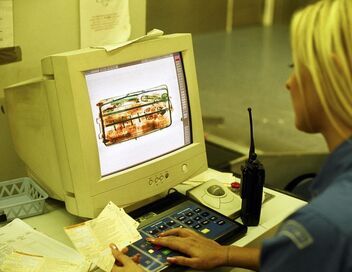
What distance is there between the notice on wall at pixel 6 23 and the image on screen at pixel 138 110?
337 millimetres

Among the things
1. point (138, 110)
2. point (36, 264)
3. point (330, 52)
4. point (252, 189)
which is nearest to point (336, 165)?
Result: point (330, 52)

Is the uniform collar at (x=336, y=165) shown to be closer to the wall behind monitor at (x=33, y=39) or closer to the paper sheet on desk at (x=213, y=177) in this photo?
the paper sheet on desk at (x=213, y=177)

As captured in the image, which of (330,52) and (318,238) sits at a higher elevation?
(330,52)

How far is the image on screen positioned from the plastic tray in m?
0.24

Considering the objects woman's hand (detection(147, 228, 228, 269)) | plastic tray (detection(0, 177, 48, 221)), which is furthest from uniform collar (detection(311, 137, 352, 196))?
plastic tray (detection(0, 177, 48, 221))

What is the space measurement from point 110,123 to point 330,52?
57 centimetres

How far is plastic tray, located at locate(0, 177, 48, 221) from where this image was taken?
1232mm

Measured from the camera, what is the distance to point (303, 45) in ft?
2.61

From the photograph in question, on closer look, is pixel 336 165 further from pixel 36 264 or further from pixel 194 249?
pixel 36 264

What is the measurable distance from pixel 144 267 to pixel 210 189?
379 mm

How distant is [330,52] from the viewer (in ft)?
2.50

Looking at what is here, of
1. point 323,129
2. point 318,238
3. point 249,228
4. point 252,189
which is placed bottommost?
point 249,228

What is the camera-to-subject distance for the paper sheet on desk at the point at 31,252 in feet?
3.38

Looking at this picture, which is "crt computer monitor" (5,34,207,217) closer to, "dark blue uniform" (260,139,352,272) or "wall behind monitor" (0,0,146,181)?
"wall behind monitor" (0,0,146,181)
